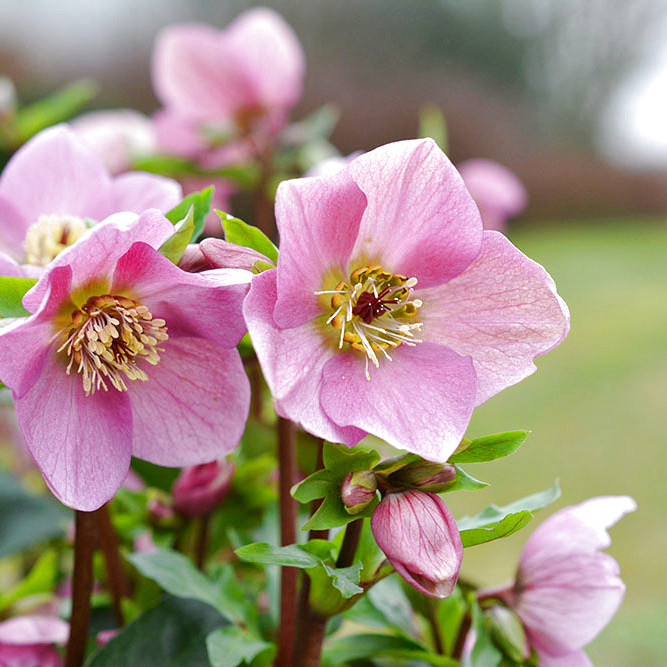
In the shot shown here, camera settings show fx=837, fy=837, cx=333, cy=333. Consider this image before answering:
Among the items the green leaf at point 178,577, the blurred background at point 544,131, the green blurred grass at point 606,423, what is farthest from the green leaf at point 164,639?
the blurred background at point 544,131

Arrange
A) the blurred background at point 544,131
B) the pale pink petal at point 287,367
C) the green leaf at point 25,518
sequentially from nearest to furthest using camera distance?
the pale pink petal at point 287,367
the green leaf at point 25,518
the blurred background at point 544,131

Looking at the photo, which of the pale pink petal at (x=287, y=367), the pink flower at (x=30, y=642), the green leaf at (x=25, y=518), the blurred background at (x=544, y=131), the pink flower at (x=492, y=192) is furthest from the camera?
the blurred background at (x=544, y=131)

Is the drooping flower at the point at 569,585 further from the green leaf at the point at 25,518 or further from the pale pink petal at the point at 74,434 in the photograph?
the green leaf at the point at 25,518

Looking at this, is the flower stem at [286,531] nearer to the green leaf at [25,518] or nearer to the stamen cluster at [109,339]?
the stamen cluster at [109,339]

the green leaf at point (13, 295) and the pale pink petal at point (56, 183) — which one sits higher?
the green leaf at point (13, 295)

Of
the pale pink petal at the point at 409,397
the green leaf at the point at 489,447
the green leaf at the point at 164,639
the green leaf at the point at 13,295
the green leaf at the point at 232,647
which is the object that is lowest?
the green leaf at the point at 164,639

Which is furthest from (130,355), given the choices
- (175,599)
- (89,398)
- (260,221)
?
(260,221)

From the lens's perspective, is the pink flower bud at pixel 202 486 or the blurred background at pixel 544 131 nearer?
the pink flower bud at pixel 202 486

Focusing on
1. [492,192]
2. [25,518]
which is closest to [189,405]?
[25,518]
